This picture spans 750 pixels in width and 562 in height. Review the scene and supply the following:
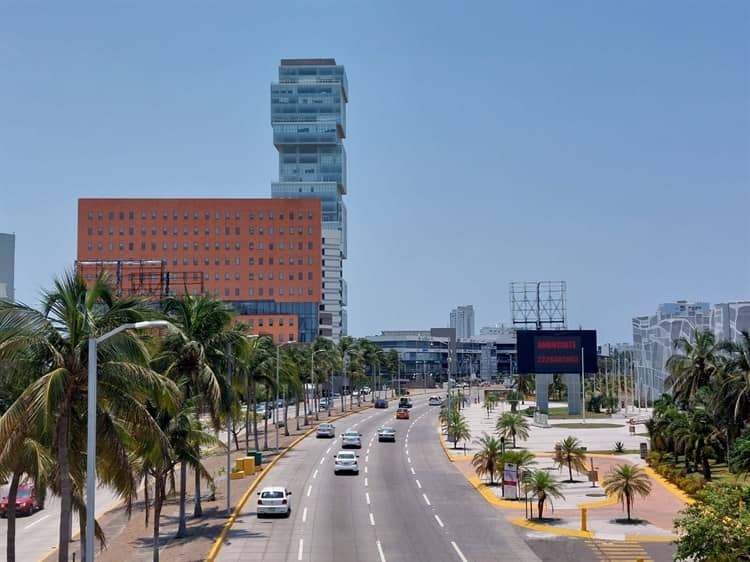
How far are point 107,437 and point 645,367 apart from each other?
112 metres

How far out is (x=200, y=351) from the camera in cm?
3909

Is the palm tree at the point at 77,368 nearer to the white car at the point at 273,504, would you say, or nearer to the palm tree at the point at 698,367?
the white car at the point at 273,504

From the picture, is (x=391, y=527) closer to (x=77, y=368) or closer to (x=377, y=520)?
(x=377, y=520)

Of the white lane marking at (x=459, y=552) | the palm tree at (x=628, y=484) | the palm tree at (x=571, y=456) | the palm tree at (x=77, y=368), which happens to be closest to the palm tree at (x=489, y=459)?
the palm tree at (x=571, y=456)

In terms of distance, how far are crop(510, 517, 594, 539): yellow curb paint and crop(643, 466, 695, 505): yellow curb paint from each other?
9.59 meters

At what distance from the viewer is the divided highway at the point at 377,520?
3562cm

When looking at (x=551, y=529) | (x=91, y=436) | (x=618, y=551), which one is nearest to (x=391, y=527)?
(x=551, y=529)

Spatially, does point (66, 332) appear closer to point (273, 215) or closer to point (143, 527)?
point (143, 527)

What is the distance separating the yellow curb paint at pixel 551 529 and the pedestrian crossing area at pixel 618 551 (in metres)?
1.09

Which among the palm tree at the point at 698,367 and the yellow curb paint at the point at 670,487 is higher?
the palm tree at the point at 698,367

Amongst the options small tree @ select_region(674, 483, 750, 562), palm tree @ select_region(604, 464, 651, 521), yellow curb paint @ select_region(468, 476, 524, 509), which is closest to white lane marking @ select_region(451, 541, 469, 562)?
palm tree @ select_region(604, 464, 651, 521)

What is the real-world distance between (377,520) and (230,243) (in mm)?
125507

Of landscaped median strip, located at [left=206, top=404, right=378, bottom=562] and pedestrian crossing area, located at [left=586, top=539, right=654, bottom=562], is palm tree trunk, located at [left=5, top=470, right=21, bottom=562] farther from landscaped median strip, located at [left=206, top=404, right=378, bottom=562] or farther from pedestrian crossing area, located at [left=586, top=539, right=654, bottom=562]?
pedestrian crossing area, located at [left=586, top=539, right=654, bottom=562]

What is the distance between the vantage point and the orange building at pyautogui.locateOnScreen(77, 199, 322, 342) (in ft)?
537
